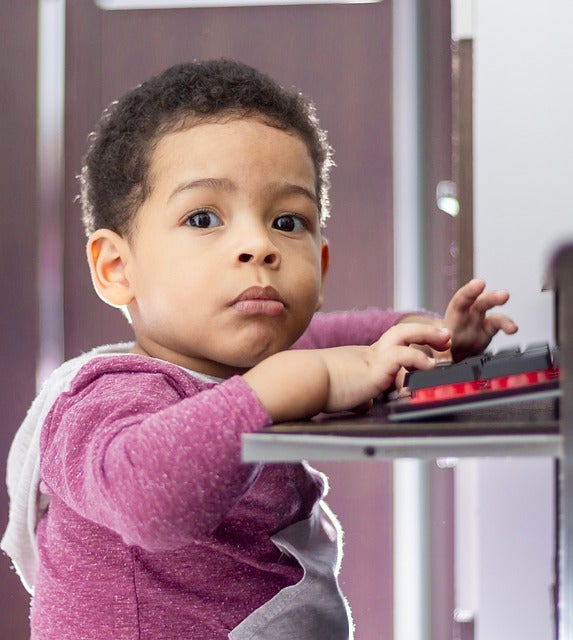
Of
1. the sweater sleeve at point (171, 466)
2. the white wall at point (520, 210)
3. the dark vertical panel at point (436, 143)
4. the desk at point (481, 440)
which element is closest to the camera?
the desk at point (481, 440)

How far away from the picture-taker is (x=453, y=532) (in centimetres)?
153

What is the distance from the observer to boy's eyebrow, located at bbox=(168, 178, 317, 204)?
2.54ft

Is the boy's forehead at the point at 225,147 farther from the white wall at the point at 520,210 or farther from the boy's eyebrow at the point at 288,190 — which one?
the white wall at the point at 520,210

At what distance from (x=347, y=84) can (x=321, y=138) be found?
617 millimetres

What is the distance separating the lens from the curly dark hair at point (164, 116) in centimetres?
83

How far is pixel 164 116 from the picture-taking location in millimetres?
847

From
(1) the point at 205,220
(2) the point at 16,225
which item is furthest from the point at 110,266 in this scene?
(2) the point at 16,225

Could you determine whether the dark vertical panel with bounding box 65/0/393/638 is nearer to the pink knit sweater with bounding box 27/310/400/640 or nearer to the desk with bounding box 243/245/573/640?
the pink knit sweater with bounding box 27/310/400/640

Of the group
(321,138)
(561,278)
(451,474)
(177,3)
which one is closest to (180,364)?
(321,138)

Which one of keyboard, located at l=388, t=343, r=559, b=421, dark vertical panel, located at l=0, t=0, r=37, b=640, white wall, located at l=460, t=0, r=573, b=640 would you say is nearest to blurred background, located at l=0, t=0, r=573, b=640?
dark vertical panel, located at l=0, t=0, r=37, b=640

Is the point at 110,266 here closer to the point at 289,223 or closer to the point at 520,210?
the point at 289,223

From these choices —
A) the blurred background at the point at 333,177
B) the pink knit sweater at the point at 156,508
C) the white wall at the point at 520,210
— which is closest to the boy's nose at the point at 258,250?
the pink knit sweater at the point at 156,508

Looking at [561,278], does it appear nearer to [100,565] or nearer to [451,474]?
[100,565]

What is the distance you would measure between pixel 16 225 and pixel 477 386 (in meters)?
1.24
